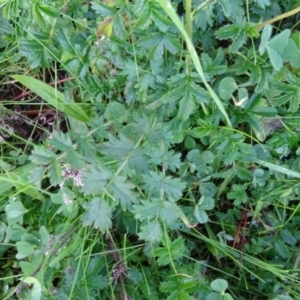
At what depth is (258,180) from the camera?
4.30ft

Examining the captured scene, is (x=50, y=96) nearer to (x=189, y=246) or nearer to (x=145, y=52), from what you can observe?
(x=145, y=52)

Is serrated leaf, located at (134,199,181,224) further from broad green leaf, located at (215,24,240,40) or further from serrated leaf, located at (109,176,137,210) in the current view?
broad green leaf, located at (215,24,240,40)

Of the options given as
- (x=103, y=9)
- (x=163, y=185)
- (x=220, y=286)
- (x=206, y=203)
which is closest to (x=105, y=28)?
(x=103, y=9)

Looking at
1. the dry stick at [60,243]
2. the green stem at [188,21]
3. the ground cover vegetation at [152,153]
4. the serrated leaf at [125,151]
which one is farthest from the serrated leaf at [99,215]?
the green stem at [188,21]

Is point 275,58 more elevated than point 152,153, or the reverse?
point 275,58

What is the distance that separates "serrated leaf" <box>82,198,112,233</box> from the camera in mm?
1034

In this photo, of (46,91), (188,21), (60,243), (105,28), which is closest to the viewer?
(188,21)

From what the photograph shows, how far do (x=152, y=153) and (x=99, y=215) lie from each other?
0.71 ft

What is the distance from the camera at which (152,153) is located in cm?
116

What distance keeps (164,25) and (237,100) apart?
35 cm

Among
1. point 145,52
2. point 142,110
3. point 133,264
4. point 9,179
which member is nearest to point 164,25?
point 145,52

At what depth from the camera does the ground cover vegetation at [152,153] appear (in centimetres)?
108

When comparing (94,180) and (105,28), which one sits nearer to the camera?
(94,180)

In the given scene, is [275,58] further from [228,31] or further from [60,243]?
[60,243]
